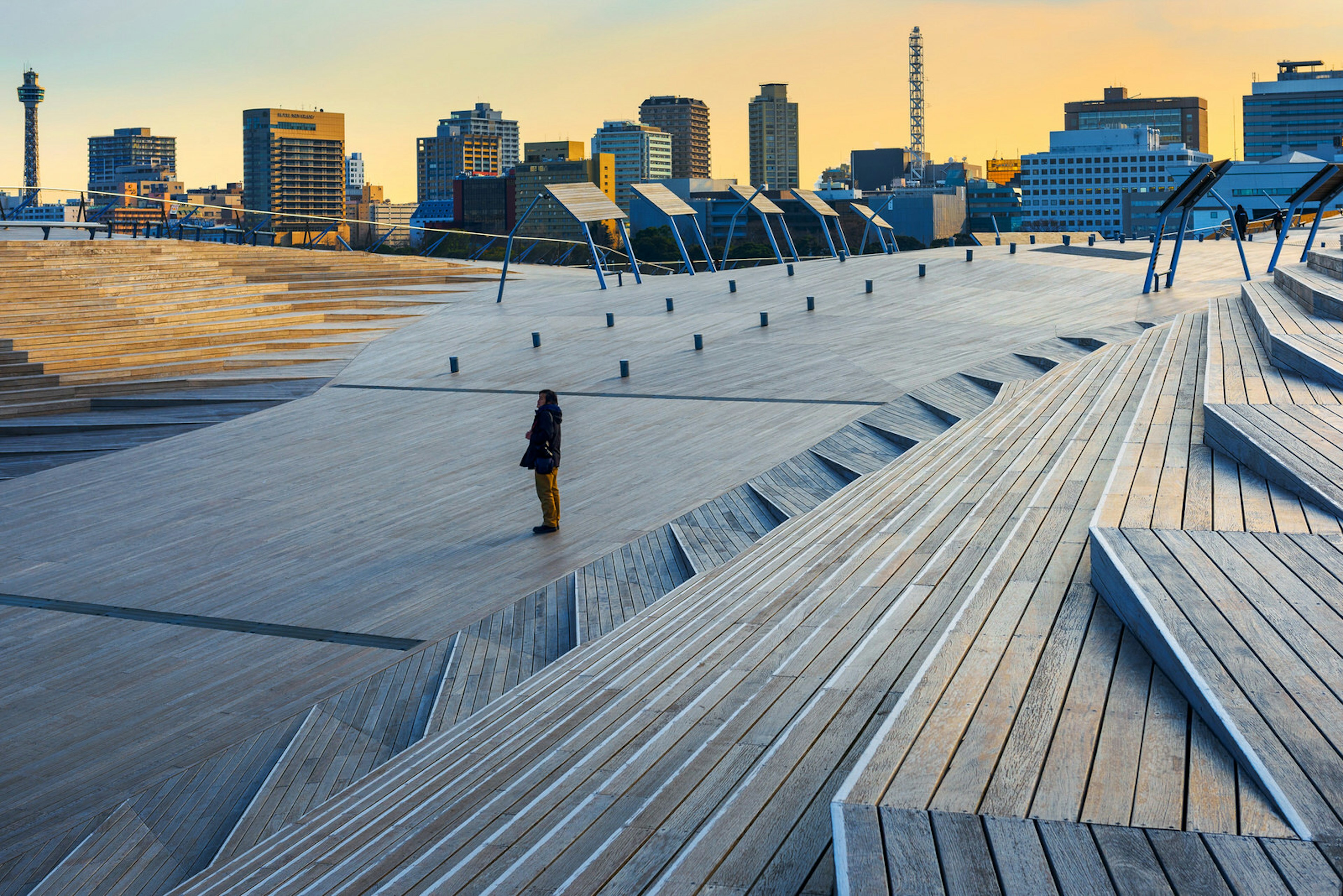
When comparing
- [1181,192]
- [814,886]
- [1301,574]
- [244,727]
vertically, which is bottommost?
[244,727]

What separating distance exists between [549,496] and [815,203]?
767 inches

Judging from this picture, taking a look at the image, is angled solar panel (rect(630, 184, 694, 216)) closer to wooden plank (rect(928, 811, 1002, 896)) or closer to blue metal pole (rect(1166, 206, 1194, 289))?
blue metal pole (rect(1166, 206, 1194, 289))

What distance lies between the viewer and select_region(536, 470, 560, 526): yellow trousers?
27.3 ft

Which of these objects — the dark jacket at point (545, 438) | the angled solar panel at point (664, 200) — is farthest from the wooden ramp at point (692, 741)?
the angled solar panel at point (664, 200)

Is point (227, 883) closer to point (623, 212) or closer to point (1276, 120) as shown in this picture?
point (623, 212)

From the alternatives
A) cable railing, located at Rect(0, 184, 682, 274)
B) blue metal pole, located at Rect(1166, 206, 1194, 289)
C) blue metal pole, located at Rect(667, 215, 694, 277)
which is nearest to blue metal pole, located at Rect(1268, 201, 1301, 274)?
blue metal pole, located at Rect(1166, 206, 1194, 289)

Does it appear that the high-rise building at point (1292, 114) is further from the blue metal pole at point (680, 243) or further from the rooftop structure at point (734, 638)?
the rooftop structure at point (734, 638)

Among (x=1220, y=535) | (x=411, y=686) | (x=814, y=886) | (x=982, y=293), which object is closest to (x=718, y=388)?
(x=982, y=293)

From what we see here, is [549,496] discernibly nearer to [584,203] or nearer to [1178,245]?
[1178,245]

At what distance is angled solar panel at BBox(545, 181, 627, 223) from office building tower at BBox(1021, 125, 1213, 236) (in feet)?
538

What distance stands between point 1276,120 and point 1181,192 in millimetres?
193425

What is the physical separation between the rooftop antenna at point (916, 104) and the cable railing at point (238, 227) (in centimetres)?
17706

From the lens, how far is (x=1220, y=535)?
389 cm

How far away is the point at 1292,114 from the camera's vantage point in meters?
177
